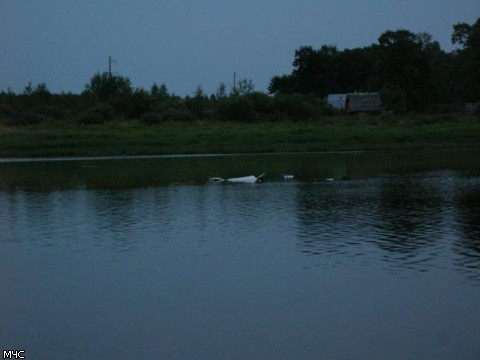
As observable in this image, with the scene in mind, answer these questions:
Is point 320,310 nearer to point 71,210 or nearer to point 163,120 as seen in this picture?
point 71,210

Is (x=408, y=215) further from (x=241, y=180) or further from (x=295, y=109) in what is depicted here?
(x=295, y=109)

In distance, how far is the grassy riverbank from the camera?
44188 mm

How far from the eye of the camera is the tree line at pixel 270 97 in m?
59.1

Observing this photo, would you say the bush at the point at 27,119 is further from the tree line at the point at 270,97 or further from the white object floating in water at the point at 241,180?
the white object floating in water at the point at 241,180

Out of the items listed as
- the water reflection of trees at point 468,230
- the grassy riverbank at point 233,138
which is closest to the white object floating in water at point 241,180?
the water reflection of trees at point 468,230

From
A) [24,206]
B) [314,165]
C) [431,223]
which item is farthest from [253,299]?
[314,165]

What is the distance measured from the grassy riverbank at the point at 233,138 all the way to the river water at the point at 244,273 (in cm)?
2061

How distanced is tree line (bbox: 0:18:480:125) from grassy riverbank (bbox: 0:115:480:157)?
6091 millimetres

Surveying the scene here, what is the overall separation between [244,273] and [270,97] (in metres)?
51.4

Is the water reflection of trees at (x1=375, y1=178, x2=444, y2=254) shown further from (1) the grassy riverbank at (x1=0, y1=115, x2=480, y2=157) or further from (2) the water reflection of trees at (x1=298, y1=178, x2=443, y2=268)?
(1) the grassy riverbank at (x1=0, y1=115, x2=480, y2=157)

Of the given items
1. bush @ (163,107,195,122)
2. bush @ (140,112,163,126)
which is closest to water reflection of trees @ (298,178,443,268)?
bush @ (140,112,163,126)

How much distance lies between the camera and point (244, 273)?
1199cm

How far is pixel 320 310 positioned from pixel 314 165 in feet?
76.8

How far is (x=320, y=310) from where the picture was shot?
9.88 metres
